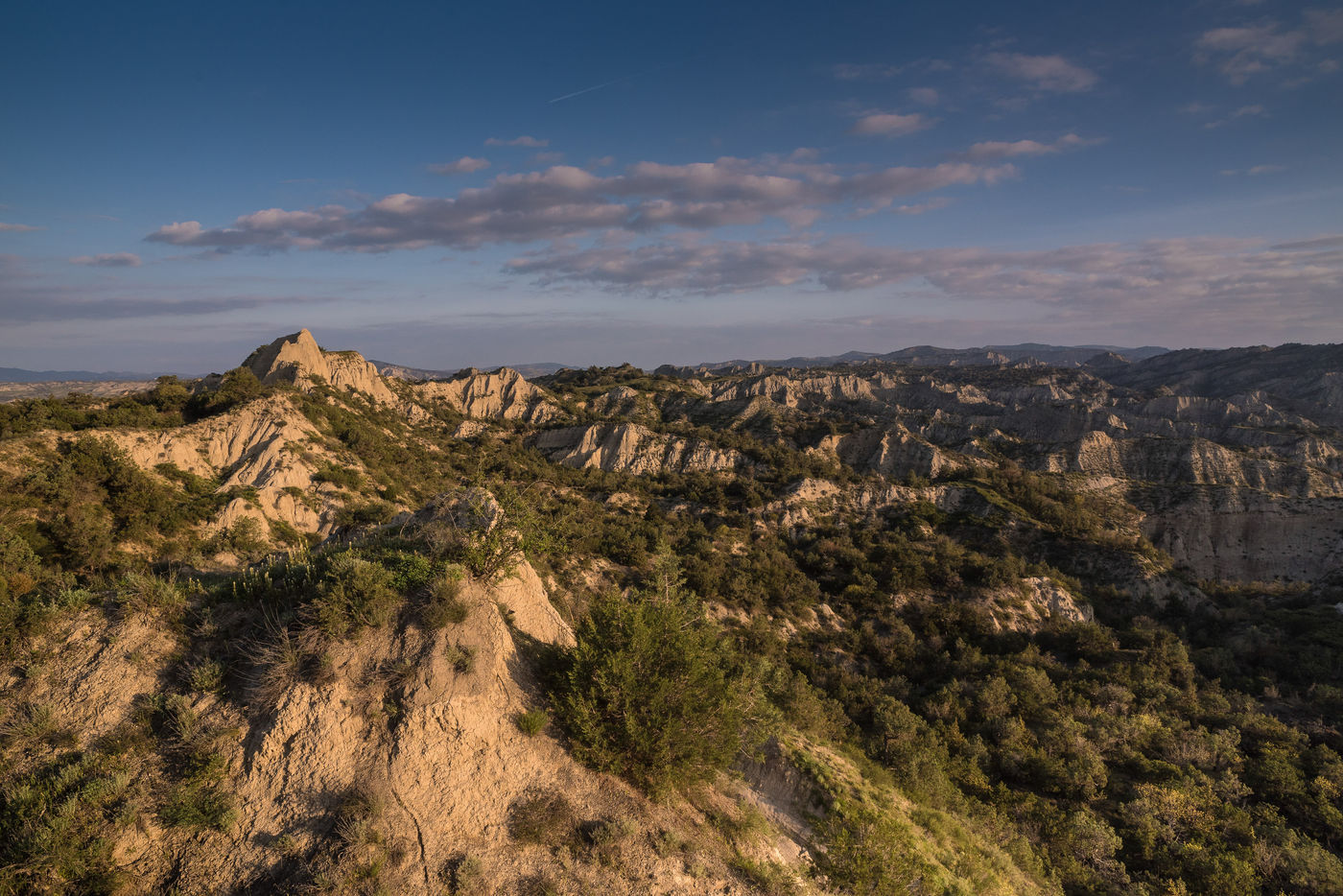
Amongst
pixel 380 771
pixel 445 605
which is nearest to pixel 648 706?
pixel 445 605

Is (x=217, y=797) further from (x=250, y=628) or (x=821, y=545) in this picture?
(x=821, y=545)

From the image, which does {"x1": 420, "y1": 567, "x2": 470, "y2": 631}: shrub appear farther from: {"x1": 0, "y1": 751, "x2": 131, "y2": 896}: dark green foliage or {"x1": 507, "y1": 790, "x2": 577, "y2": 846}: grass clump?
{"x1": 0, "y1": 751, "x2": 131, "y2": 896}: dark green foliage

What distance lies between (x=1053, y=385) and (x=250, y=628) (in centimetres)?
15473

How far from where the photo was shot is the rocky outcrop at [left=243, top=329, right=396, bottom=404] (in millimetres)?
43481

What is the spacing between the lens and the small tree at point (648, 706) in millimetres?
8391

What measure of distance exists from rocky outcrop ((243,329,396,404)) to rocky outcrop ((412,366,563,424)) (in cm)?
1240

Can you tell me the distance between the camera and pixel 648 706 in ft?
27.9

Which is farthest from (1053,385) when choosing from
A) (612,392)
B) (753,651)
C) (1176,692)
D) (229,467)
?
(229,467)

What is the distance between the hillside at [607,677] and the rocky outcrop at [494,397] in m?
23.1

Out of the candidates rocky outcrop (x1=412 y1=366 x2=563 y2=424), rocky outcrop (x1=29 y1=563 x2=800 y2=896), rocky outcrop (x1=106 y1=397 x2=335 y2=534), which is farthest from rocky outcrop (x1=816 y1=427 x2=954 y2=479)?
rocky outcrop (x1=29 y1=563 x2=800 y2=896)

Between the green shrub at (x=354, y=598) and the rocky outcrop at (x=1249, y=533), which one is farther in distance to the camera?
the rocky outcrop at (x=1249, y=533)

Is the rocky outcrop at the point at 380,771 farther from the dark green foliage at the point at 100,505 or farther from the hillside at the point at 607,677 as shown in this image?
the dark green foliage at the point at 100,505

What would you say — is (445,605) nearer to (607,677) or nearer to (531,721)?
(531,721)

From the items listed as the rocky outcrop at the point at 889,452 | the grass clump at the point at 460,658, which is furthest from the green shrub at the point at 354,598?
the rocky outcrop at the point at 889,452
